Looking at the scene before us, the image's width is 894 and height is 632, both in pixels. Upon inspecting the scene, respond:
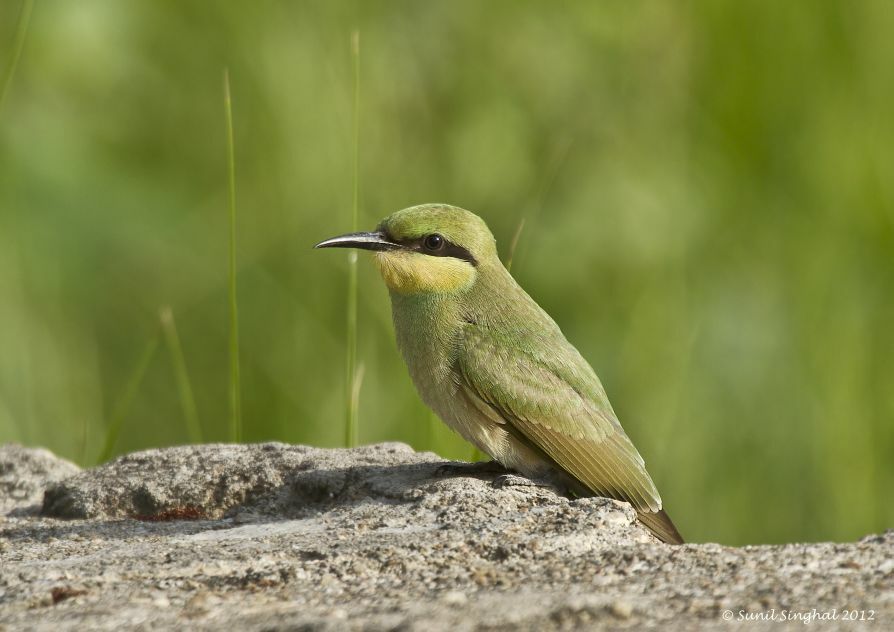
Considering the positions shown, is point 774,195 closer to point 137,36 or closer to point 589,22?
point 589,22

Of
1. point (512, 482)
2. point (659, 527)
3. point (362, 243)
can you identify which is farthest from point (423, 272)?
point (659, 527)

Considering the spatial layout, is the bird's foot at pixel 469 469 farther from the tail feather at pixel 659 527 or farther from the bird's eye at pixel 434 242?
the bird's eye at pixel 434 242

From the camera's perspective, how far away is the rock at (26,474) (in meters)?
3.77

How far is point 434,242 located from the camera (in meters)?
3.89

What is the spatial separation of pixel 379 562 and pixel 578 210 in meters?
3.25

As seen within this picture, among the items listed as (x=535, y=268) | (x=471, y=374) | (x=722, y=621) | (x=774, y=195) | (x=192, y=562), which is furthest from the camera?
(x=774, y=195)

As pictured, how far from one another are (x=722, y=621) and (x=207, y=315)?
15.0 feet

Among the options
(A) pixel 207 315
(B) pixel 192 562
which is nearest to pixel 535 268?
(A) pixel 207 315

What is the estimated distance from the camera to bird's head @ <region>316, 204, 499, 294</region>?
3.82 metres

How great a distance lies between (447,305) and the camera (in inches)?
148

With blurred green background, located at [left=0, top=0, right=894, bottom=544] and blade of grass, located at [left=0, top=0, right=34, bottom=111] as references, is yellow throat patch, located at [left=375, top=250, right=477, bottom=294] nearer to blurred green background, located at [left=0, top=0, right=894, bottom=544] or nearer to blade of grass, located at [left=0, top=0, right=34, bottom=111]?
blade of grass, located at [left=0, top=0, right=34, bottom=111]

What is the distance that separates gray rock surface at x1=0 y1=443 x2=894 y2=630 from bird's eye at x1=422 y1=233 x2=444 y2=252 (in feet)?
2.25

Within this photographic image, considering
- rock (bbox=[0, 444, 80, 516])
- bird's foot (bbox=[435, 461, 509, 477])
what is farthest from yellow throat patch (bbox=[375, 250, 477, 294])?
rock (bbox=[0, 444, 80, 516])

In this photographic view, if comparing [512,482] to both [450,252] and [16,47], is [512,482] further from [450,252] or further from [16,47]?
[16,47]
